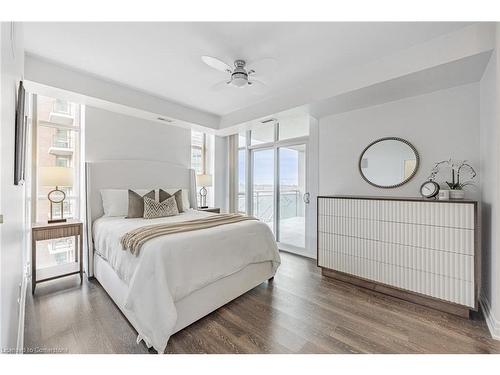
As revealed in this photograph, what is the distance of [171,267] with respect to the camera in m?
1.75

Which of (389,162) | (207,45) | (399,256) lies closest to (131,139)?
(207,45)

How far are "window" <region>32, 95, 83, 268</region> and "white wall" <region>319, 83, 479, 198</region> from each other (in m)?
3.60

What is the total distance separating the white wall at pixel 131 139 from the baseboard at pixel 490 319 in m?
4.41

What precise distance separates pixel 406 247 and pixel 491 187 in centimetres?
89

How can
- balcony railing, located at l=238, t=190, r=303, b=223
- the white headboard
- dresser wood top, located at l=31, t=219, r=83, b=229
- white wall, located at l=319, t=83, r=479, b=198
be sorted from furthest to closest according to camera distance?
balcony railing, located at l=238, t=190, r=303, b=223, the white headboard, dresser wood top, located at l=31, t=219, r=83, b=229, white wall, located at l=319, t=83, r=479, b=198

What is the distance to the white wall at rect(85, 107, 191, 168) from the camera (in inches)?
130

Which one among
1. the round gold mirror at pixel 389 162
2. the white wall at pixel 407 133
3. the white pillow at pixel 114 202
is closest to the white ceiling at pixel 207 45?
the white wall at pixel 407 133

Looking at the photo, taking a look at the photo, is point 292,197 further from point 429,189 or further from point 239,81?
point 239,81

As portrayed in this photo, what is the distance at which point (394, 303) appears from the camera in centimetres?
234

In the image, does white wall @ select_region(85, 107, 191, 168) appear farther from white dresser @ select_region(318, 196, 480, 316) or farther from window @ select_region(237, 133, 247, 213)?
white dresser @ select_region(318, 196, 480, 316)

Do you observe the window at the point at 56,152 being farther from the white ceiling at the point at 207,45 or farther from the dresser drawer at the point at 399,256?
the dresser drawer at the point at 399,256

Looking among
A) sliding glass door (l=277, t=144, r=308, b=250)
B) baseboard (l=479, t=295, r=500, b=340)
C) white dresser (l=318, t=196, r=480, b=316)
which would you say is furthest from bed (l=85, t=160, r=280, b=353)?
baseboard (l=479, t=295, r=500, b=340)
